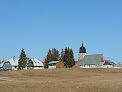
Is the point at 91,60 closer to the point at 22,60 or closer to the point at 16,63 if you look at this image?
the point at 22,60

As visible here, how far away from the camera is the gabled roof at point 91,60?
125925mm

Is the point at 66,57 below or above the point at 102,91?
above

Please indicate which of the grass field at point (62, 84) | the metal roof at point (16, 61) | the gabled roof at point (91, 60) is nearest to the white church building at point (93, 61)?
the gabled roof at point (91, 60)

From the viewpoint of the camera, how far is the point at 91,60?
129125 millimetres

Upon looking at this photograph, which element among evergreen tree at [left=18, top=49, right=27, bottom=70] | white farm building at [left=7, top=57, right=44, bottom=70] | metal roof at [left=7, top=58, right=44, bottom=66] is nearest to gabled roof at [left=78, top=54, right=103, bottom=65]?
white farm building at [left=7, top=57, right=44, bottom=70]

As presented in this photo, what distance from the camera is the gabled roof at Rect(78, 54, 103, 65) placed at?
126 metres

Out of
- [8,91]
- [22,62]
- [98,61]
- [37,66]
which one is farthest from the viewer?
[37,66]

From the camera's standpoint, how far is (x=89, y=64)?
12950cm

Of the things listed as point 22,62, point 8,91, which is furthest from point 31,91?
point 22,62

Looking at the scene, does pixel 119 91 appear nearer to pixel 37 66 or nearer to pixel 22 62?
pixel 22 62

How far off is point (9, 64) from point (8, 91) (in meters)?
111

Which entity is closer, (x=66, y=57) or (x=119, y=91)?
(x=119, y=91)

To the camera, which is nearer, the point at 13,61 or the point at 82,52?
the point at 13,61

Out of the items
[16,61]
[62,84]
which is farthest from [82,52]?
[62,84]
